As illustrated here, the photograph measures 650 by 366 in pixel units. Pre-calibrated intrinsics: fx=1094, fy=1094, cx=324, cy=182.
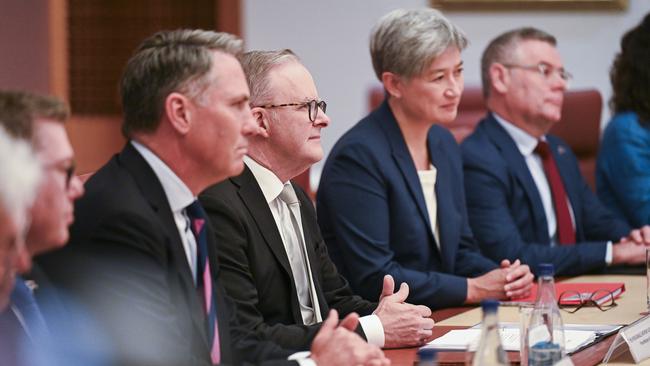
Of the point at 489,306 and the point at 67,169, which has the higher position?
the point at 67,169

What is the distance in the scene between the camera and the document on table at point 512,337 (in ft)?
8.25

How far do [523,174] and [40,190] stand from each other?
282cm

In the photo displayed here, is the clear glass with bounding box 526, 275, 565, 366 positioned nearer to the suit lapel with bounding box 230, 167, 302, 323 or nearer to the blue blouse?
the suit lapel with bounding box 230, 167, 302, 323

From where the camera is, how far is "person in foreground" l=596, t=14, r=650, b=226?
469cm

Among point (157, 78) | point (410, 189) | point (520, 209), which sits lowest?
point (520, 209)

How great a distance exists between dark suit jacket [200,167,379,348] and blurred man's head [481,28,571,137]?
172cm

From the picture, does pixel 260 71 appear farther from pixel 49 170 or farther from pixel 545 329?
pixel 49 170

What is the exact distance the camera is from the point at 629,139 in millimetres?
4707

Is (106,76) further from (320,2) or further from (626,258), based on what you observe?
→ (626,258)

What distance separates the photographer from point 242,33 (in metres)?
7.01

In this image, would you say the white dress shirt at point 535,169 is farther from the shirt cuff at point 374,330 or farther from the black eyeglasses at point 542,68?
the shirt cuff at point 374,330

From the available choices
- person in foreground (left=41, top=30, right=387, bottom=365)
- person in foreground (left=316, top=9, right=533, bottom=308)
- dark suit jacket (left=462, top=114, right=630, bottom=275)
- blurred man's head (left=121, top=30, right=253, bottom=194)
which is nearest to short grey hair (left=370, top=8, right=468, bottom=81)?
person in foreground (left=316, top=9, right=533, bottom=308)

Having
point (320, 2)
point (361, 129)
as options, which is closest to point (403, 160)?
point (361, 129)

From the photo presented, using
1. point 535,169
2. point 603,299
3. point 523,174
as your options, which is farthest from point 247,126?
point 535,169
